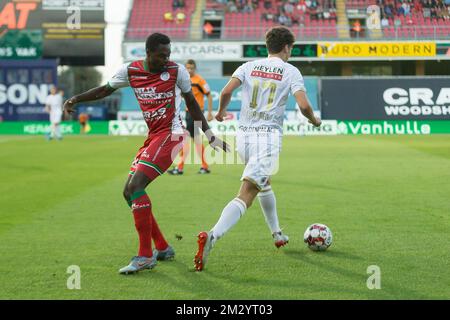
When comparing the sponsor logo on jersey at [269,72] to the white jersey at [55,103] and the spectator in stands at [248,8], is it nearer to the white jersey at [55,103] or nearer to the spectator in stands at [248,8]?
the white jersey at [55,103]

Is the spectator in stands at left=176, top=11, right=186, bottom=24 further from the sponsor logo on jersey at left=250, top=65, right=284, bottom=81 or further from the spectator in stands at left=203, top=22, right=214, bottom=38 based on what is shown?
the sponsor logo on jersey at left=250, top=65, right=284, bottom=81

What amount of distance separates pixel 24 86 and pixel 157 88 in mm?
36352

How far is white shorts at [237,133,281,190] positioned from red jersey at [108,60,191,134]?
24.1 inches

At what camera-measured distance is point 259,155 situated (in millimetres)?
5879

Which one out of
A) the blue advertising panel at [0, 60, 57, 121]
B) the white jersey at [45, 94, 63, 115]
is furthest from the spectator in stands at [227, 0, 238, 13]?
the white jersey at [45, 94, 63, 115]

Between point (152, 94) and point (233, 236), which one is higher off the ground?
point (152, 94)

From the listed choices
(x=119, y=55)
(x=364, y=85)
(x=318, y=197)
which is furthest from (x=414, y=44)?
(x=318, y=197)

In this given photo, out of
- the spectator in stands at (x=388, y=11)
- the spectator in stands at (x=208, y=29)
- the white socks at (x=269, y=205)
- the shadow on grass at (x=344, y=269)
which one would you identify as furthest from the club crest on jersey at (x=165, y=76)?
the spectator in stands at (x=208, y=29)

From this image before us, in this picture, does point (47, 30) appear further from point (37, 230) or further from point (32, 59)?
point (37, 230)

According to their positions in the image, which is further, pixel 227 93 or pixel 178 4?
pixel 178 4

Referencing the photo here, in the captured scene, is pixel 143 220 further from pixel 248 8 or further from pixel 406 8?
pixel 248 8

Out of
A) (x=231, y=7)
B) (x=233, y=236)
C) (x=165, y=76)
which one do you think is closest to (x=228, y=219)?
(x=165, y=76)

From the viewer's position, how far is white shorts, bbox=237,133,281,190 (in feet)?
19.1

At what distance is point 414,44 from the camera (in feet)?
130
